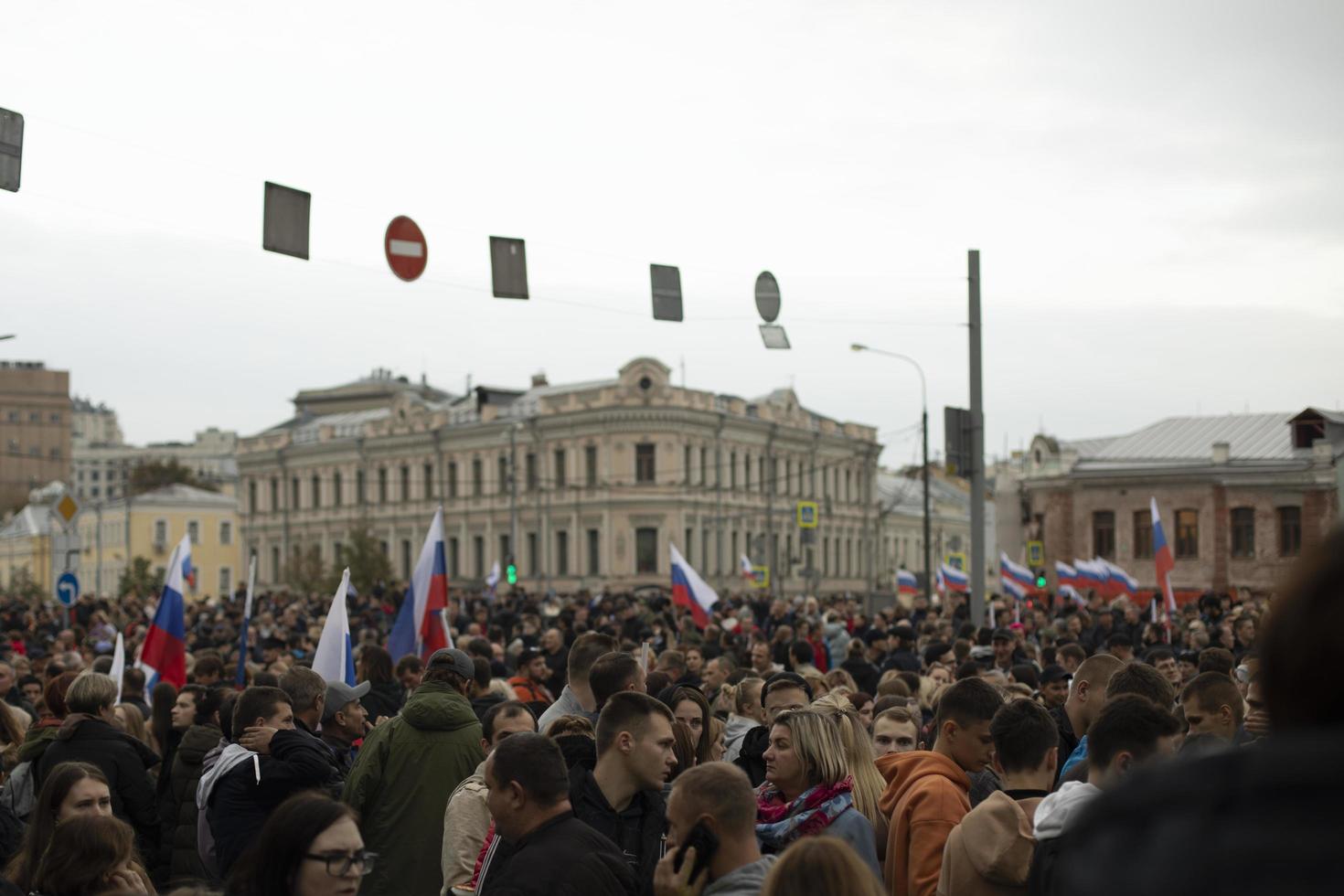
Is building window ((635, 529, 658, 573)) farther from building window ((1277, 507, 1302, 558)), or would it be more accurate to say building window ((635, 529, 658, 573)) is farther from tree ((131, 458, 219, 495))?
tree ((131, 458, 219, 495))

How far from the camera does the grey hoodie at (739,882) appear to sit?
13.8ft

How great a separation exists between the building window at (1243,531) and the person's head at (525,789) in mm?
59440

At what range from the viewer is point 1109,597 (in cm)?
4556

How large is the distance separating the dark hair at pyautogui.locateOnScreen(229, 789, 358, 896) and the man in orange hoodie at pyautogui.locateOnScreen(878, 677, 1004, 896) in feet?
7.82

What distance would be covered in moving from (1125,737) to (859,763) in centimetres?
145

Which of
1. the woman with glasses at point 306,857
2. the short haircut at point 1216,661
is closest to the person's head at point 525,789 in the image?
the woman with glasses at point 306,857

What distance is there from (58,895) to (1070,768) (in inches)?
138

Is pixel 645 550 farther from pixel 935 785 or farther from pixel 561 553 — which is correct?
pixel 935 785

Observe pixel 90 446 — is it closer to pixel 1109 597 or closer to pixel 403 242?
pixel 1109 597

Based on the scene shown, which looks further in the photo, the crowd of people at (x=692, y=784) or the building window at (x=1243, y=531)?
the building window at (x=1243, y=531)

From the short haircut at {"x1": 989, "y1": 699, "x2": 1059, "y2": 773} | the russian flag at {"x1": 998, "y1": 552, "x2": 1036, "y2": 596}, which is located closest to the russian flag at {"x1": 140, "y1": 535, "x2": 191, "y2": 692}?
the short haircut at {"x1": 989, "y1": 699, "x2": 1059, "y2": 773}

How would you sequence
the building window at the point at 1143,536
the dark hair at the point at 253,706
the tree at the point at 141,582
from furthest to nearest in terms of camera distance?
the building window at the point at 1143,536
the tree at the point at 141,582
the dark hair at the point at 253,706

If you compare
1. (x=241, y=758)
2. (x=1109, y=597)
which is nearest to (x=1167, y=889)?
(x=241, y=758)

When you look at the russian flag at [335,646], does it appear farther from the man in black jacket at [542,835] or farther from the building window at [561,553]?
the building window at [561,553]
